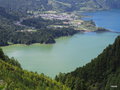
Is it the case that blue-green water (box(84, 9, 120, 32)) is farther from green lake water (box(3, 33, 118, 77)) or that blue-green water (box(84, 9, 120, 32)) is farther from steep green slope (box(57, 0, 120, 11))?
steep green slope (box(57, 0, 120, 11))

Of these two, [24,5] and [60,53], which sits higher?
[60,53]

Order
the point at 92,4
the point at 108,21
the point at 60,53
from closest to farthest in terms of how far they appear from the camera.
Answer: the point at 60,53 < the point at 108,21 < the point at 92,4

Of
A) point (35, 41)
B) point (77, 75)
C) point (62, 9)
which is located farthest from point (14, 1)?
point (77, 75)

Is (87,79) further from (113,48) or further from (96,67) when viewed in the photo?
(113,48)

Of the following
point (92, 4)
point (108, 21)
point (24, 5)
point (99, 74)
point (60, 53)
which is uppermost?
point (99, 74)

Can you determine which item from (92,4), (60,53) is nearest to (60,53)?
(60,53)

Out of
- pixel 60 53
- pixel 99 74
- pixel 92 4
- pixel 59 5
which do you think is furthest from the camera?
pixel 92 4

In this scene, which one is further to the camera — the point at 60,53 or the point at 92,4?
the point at 92,4

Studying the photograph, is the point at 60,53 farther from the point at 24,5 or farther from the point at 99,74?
the point at 24,5
